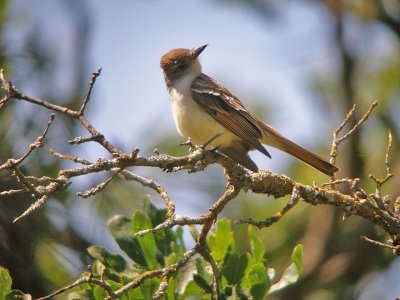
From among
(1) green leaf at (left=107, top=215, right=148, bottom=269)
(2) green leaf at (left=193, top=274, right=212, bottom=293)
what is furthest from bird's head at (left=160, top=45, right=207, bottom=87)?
(2) green leaf at (left=193, top=274, right=212, bottom=293)

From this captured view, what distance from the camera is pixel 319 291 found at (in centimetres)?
590

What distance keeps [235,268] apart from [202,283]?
0.70 ft

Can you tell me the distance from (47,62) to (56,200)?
110 centimetres

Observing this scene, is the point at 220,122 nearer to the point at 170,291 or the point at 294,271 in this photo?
the point at 294,271

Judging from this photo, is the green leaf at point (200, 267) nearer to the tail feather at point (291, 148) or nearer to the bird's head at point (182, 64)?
the tail feather at point (291, 148)

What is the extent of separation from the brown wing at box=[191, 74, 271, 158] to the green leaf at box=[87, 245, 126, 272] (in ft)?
5.26

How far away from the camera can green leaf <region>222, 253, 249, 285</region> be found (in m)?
3.46

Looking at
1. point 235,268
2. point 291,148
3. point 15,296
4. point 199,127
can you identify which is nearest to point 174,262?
point 235,268

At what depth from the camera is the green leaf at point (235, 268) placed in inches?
136

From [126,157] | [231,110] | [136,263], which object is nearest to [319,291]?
[231,110]

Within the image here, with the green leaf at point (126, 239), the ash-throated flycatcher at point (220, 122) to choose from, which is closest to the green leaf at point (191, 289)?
the green leaf at point (126, 239)

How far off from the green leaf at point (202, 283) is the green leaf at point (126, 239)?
300 millimetres

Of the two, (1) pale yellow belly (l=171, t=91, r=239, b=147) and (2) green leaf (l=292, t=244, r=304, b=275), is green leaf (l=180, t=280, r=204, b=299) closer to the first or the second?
(2) green leaf (l=292, t=244, r=304, b=275)

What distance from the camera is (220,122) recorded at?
5109mm
